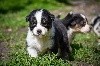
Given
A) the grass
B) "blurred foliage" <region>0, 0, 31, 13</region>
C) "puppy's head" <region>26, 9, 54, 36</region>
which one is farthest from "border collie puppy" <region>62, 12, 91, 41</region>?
"blurred foliage" <region>0, 0, 31, 13</region>

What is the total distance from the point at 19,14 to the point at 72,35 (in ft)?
19.3

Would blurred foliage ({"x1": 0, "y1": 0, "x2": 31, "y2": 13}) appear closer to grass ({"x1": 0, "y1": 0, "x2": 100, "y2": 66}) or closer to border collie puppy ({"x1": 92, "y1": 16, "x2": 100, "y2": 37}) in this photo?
grass ({"x1": 0, "y1": 0, "x2": 100, "y2": 66})

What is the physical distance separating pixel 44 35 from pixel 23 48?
157 centimetres

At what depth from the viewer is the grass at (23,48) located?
24.4 ft

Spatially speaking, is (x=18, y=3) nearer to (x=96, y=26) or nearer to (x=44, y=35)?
(x=96, y=26)

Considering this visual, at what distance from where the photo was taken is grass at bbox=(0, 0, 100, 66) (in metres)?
7.43

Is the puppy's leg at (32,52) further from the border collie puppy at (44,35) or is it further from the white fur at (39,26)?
the white fur at (39,26)

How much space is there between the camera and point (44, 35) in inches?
292

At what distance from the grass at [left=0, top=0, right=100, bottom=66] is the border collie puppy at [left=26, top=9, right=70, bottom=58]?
19 cm

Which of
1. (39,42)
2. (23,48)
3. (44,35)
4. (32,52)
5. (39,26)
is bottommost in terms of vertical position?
(23,48)

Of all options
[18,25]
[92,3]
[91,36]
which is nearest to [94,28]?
[91,36]

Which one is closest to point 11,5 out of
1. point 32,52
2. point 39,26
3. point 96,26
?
point 96,26

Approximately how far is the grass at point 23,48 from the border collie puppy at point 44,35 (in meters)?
0.19

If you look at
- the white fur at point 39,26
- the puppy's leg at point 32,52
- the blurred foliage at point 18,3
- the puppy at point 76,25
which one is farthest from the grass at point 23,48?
the blurred foliage at point 18,3
